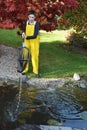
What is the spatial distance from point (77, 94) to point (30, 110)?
1831 millimetres

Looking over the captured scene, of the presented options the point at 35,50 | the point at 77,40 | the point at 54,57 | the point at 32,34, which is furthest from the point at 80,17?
the point at 32,34

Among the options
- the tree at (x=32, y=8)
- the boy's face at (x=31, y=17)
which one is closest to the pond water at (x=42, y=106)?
the boy's face at (x=31, y=17)

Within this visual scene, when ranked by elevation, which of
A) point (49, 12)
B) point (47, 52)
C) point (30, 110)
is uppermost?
point (49, 12)

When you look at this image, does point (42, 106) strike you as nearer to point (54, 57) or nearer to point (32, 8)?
point (32, 8)

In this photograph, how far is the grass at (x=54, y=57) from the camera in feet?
38.7

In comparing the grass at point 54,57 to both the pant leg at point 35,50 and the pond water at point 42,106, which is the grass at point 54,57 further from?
the pond water at point 42,106

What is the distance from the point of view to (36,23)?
10820 millimetres

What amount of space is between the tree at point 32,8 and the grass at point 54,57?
4.29 ft

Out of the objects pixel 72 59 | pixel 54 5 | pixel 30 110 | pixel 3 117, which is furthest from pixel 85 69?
pixel 3 117

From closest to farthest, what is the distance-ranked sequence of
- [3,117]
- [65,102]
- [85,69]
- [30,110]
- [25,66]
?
[3,117]
[30,110]
[65,102]
[25,66]
[85,69]

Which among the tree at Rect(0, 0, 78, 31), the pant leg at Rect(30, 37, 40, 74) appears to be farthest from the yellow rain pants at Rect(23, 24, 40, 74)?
the tree at Rect(0, 0, 78, 31)

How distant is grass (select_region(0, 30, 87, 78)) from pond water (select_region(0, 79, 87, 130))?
1.22m

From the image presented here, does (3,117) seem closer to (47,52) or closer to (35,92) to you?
(35,92)

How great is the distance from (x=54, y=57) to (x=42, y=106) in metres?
4.50
